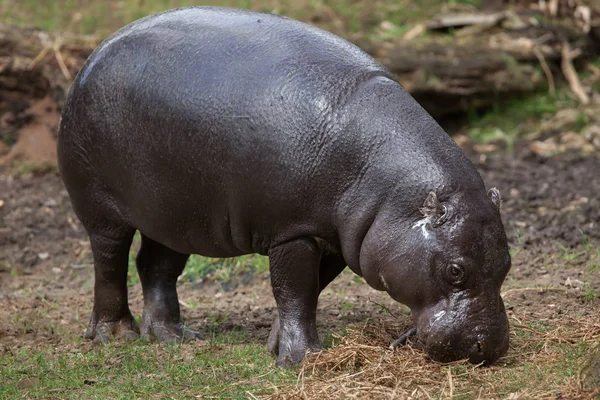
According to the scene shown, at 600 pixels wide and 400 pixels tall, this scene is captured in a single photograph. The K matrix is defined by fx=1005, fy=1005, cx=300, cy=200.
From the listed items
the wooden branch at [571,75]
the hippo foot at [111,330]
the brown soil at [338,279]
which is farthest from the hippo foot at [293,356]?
the wooden branch at [571,75]

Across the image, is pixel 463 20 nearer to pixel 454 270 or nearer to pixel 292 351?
pixel 292 351

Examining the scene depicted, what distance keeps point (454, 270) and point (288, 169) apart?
36.9 inches

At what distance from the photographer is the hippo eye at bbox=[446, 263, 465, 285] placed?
460 cm

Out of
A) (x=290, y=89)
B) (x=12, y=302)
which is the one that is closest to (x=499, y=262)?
(x=290, y=89)

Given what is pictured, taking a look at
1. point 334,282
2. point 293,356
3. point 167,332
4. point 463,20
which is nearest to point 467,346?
point 293,356

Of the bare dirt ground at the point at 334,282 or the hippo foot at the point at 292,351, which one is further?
the bare dirt ground at the point at 334,282

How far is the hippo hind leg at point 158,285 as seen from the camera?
6145 millimetres

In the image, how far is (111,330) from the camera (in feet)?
20.1

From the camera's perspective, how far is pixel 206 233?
542cm

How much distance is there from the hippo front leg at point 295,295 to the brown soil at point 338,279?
0.64 m

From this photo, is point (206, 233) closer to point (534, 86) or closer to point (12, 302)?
point (12, 302)

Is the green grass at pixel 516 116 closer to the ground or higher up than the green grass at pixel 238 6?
closer to the ground

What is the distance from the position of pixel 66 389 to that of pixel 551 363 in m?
2.40

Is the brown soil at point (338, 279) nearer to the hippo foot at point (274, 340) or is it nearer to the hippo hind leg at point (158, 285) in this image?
the hippo hind leg at point (158, 285)
